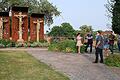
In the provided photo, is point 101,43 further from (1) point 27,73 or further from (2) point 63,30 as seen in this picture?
(2) point 63,30

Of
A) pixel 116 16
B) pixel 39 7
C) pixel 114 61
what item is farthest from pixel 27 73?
pixel 39 7

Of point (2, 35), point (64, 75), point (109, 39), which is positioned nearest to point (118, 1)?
point (109, 39)

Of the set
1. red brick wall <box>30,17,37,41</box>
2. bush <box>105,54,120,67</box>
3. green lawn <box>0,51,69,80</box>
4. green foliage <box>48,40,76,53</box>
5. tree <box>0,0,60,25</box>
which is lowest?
green lawn <box>0,51,69,80</box>

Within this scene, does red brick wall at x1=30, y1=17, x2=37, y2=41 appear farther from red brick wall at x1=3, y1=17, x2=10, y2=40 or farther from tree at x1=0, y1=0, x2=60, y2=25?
tree at x1=0, y1=0, x2=60, y2=25

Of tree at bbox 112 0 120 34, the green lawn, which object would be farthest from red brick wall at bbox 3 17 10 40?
the green lawn

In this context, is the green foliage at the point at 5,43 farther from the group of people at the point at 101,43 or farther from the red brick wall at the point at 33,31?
the group of people at the point at 101,43

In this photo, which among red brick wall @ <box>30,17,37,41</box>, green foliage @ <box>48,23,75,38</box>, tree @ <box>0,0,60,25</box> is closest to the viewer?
red brick wall @ <box>30,17,37,41</box>

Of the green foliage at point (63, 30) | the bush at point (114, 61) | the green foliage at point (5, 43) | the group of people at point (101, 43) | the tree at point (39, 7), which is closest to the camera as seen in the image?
the bush at point (114, 61)

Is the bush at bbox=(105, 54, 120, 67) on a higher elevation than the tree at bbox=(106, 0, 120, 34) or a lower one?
lower

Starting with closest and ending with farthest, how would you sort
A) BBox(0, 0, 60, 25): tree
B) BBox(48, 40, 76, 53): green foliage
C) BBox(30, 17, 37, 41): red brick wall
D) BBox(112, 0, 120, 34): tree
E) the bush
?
the bush < BBox(48, 40, 76, 53): green foliage < BBox(112, 0, 120, 34): tree < BBox(30, 17, 37, 41): red brick wall < BBox(0, 0, 60, 25): tree

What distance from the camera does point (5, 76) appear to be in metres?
14.5

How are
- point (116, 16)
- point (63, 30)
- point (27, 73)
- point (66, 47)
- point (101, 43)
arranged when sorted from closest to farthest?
point (27, 73) < point (101, 43) < point (66, 47) < point (116, 16) < point (63, 30)

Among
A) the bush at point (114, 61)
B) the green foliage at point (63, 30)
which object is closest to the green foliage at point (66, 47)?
the bush at point (114, 61)

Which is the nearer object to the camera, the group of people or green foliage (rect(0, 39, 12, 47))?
the group of people
